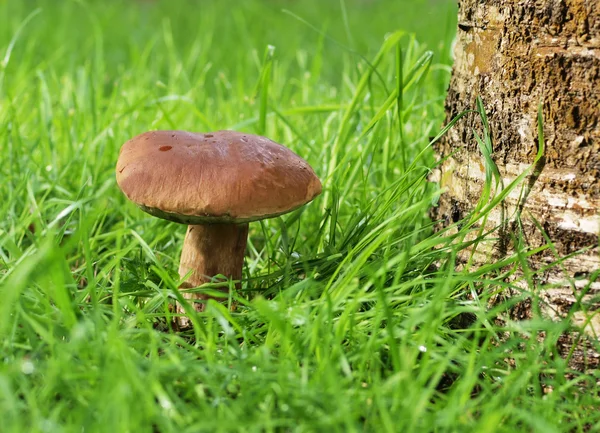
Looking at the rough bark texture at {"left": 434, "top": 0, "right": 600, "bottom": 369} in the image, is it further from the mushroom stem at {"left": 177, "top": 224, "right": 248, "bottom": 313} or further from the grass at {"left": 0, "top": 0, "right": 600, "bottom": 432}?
the mushroom stem at {"left": 177, "top": 224, "right": 248, "bottom": 313}

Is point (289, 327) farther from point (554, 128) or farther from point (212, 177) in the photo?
point (554, 128)

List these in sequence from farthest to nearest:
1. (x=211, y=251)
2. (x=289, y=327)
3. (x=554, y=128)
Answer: (x=211, y=251), (x=554, y=128), (x=289, y=327)

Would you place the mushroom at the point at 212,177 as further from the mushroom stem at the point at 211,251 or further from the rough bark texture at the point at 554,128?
the rough bark texture at the point at 554,128

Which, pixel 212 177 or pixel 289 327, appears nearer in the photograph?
pixel 289 327

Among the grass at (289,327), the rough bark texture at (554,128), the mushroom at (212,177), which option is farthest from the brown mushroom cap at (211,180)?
the rough bark texture at (554,128)

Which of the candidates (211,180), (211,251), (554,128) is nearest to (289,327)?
(211,180)

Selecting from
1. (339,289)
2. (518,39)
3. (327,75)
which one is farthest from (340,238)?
(327,75)

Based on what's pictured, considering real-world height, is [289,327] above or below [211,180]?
below

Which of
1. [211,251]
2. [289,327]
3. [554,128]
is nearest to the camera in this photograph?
[289,327]
